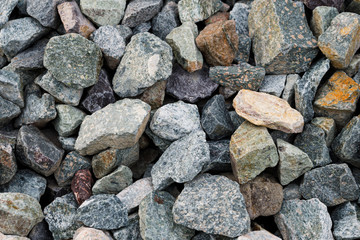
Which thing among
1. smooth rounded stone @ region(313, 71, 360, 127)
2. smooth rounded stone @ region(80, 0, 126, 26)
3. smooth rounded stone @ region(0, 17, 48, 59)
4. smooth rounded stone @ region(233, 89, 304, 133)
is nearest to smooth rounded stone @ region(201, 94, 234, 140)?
smooth rounded stone @ region(233, 89, 304, 133)

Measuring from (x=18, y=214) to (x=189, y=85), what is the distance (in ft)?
5.05

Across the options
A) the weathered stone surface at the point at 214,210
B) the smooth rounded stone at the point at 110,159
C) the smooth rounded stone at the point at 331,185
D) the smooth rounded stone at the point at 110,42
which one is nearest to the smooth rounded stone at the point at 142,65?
the smooth rounded stone at the point at 110,42

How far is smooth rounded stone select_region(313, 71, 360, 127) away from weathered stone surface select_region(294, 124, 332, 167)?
17 centimetres

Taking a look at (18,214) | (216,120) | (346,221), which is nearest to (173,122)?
(216,120)

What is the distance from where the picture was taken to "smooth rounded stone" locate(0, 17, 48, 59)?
294 cm

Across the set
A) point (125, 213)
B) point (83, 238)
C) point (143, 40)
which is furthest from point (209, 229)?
point (143, 40)

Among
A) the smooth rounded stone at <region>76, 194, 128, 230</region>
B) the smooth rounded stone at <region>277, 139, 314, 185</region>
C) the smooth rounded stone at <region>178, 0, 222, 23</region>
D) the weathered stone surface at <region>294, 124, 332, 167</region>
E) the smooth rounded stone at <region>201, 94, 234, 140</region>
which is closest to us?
the smooth rounded stone at <region>76, 194, 128, 230</region>

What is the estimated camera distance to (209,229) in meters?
2.28

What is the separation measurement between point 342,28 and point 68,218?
7.83ft

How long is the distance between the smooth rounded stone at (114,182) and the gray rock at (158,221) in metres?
0.28

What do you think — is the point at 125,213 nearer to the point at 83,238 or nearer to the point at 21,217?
the point at 83,238

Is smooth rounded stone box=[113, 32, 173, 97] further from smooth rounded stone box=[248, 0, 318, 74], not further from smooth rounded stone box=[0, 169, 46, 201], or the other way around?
smooth rounded stone box=[0, 169, 46, 201]

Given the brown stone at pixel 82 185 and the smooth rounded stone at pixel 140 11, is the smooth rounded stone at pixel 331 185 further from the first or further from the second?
the smooth rounded stone at pixel 140 11

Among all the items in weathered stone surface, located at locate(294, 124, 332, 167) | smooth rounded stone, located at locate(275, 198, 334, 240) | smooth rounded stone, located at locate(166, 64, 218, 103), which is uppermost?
smooth rounded stone, located at locate(166, 64, 218, 103)
